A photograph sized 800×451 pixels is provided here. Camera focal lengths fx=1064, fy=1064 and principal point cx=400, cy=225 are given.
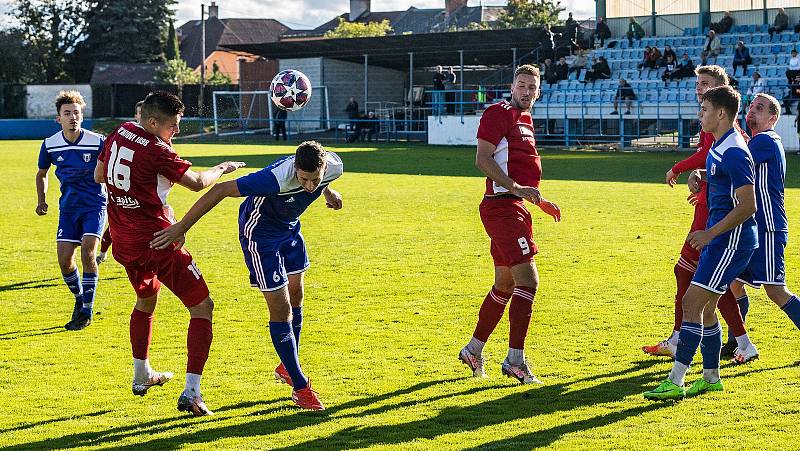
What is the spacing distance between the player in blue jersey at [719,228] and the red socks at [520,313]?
951 mm

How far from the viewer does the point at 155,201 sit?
6.49 m

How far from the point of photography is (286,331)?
21.0 feet

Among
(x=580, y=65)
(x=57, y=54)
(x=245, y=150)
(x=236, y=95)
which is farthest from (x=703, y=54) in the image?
(x=57, y=54)

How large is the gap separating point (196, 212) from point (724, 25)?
3543cm

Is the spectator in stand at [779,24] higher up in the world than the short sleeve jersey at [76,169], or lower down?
higher up

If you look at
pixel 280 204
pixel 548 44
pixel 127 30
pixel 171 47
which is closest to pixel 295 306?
pixel 280 204

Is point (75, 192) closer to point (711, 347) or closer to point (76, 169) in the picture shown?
point (76, 169)

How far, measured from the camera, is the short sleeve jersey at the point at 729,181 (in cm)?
611

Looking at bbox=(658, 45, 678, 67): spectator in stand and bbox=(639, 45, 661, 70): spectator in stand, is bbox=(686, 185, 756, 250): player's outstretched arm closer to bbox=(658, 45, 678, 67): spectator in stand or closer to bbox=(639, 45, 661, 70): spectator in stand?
bbox=(658, 45, 678, 67): spectator in stand

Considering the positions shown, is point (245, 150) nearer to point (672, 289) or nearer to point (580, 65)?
point (580, 65)

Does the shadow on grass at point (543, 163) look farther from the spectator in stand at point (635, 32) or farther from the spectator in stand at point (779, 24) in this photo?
the spectator in stand at point (635, 32)

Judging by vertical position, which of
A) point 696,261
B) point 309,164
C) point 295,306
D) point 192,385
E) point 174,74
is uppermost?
point 174,74

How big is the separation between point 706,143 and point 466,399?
2.56 meters

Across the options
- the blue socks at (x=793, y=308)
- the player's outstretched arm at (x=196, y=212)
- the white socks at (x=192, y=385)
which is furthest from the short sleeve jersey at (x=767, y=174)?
the white socks at (x=192, y=385)
